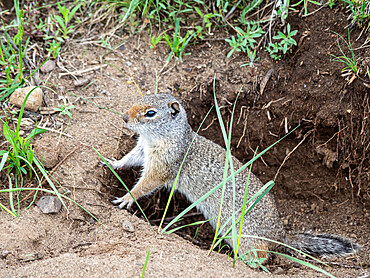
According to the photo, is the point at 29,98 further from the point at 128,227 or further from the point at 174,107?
the point at 128,227

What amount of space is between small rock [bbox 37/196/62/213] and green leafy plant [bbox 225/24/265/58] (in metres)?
3.09

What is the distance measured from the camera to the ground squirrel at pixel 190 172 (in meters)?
4.44

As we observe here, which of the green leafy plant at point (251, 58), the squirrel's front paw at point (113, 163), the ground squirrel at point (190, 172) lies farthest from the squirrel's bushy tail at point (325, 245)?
the green leafy plant at point (251, 58)

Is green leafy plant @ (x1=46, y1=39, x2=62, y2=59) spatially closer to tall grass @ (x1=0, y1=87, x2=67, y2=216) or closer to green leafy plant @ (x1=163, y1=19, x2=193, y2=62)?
green leafy plant @ (x1=163, y1=19, x2=193, y2=62)

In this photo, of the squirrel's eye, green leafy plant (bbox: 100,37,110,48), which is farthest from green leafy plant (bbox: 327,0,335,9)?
green leafy plant (bbox: 100,37,110,48)

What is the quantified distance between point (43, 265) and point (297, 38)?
4209 millimetres

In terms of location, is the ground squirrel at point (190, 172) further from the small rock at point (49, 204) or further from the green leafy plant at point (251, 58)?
the green leafy plant at point (251, 58)

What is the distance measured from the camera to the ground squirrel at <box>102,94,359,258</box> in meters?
4.44

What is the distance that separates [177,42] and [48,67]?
1789 millimetres

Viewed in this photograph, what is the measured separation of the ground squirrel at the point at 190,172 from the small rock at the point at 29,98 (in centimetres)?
116

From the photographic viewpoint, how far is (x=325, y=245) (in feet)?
14.7

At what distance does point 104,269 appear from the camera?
10.3 ft

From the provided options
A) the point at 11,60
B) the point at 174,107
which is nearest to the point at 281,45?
the point at 174,107

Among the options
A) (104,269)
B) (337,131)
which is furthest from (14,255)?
(337,131)
